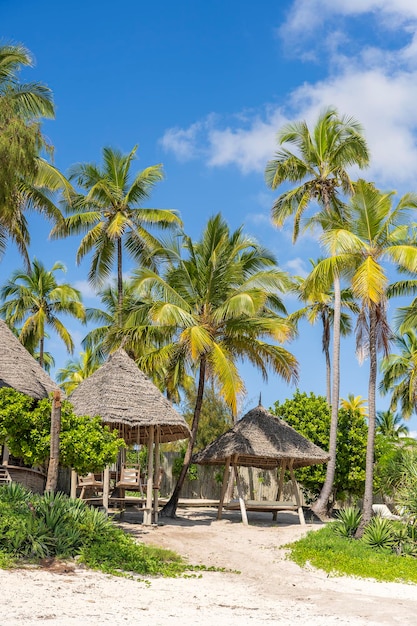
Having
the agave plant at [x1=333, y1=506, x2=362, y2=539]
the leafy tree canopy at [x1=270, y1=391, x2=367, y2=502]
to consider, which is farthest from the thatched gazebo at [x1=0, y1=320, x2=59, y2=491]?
the leafy tree canopy at [x1=270, y1=391, x2=367, y2=502]

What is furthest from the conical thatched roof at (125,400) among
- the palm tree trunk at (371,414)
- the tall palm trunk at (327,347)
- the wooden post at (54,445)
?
the tall palm trunk at (327,347)

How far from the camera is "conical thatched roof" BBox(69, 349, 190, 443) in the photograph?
20734 mm

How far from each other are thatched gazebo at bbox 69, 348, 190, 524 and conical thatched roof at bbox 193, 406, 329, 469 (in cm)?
120

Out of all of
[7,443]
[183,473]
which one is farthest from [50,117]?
[183,473]

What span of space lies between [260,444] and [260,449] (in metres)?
0.27

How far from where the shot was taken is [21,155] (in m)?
19.0

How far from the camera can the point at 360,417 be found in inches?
1144

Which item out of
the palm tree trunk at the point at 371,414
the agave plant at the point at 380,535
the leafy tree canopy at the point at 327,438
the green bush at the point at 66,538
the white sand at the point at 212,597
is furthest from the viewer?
the leafy tree canopy at the point at 327,438

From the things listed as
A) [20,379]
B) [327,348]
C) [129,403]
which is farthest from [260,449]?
[327,348]

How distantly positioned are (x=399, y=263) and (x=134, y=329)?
9.47m

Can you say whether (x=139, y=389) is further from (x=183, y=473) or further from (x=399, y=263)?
(x=399, y=263)

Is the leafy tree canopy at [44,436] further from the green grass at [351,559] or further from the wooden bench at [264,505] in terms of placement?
the wooden bench at [264,505]

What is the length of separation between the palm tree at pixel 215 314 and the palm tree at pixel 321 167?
3.11 metres

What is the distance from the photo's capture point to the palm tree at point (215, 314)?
923 inches
